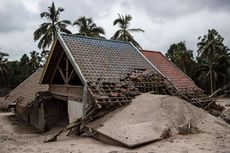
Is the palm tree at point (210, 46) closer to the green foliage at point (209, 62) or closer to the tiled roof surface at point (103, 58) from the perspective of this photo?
the green foliage at point (209, 62)

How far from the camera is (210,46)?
45594 mm

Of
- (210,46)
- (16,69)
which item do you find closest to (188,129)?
(210,46)

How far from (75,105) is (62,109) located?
514 cm

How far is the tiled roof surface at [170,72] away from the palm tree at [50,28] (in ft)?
57.1

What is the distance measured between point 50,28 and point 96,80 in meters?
23.2

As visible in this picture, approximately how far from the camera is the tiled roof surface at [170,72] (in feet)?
56.6

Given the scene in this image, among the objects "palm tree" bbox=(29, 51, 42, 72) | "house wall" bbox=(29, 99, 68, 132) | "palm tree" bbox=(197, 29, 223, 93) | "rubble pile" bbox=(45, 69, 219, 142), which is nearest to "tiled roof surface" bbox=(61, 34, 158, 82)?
"rubble pile" bbox=(45, 69, 219, 142)

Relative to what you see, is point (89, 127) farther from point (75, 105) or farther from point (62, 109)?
point (62, 109)

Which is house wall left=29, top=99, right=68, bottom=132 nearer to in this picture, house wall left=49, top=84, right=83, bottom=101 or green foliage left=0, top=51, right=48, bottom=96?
house wall left=49, top=84, right=83, bottom=101

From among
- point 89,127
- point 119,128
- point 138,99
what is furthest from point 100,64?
point 119,128

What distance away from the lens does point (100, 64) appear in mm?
14758

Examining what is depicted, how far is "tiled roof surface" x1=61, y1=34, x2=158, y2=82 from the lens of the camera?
14047mm

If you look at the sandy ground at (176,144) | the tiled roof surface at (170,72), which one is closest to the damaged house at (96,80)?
the tiled roof surface at (170,72)

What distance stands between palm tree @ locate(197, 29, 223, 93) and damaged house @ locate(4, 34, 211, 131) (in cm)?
2809
